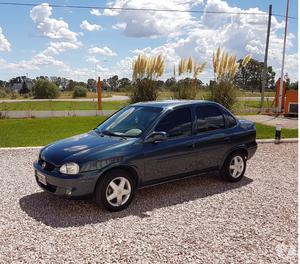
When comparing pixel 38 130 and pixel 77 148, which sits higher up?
pixel 77 148

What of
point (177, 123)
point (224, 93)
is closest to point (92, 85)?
point (224, 93)

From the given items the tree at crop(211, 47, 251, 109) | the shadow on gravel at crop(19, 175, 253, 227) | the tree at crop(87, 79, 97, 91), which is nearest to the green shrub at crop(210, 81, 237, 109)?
the tree at crop(211, 47, 251, 109)

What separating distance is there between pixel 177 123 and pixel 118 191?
4.84 ft

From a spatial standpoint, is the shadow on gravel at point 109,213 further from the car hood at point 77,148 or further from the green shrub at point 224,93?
the green shrub at point 224,93

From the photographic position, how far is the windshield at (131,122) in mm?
5219

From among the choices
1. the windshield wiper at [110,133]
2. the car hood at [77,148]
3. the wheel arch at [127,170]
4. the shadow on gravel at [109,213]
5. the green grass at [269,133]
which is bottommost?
the shadow on gravel at [109,213]

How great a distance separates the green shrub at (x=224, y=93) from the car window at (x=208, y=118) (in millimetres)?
7184

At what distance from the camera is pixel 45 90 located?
4456 centimetres

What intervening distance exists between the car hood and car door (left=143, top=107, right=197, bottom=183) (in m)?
0.53

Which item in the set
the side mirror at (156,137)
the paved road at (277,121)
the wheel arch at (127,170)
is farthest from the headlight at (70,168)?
the paved road at (277,121)

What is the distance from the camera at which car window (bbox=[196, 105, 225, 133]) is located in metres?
5.69

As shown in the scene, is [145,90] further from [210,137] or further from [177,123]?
[177,123]

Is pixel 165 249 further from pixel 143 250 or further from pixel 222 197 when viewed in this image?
pixel 222 197

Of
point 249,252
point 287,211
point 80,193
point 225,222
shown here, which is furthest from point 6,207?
point 287,211
